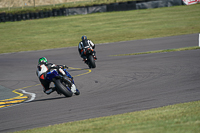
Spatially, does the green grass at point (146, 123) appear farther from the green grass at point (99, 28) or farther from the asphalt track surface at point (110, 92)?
the green grass at point (99, 28)

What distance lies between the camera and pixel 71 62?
20.7 m

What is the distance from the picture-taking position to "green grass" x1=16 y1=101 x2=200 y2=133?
538 cm

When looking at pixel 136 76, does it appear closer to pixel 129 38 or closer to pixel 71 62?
pixel 71 62

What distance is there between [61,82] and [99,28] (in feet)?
99.6

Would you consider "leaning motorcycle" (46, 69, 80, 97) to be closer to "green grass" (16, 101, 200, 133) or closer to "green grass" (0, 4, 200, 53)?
"green grass" (16, 101, 200, 133)

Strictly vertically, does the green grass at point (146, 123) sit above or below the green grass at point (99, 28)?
above

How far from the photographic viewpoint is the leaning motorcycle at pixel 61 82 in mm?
9789

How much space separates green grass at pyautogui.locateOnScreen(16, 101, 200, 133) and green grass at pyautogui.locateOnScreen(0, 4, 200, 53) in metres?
25.2

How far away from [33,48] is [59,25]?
1168 centimetres

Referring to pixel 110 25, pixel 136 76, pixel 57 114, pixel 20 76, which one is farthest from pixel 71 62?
pixel 110 25

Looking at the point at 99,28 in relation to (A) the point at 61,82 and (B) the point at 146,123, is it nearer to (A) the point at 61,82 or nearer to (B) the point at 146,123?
(A) the point at 61,82

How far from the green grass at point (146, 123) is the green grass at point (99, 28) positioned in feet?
82.7

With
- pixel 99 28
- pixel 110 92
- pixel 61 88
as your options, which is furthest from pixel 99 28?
pixel 61 88

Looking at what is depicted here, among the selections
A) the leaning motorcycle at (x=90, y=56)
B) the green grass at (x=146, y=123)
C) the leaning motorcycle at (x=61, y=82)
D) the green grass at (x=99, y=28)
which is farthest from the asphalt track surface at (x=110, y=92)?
the green grass at (x=99, y=28)
